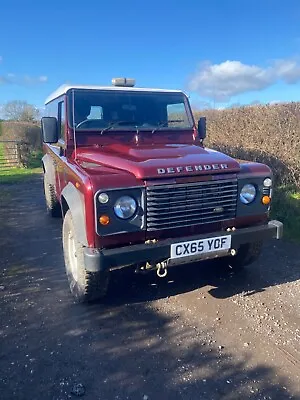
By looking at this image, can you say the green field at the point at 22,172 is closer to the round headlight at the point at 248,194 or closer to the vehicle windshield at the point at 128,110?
the vehicle windshield at the point at 128,110

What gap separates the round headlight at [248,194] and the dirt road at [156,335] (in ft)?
3.49

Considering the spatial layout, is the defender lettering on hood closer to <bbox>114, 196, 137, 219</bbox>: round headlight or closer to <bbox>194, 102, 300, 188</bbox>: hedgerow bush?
<bbox>114, 196, 137, 219</bbox>: round headlight

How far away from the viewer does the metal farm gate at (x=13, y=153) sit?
14.3 meters

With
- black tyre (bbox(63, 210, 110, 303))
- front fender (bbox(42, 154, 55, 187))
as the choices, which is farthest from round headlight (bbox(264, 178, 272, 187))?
front fender (bbox(42, 154, 55, 187))

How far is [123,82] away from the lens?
4785 mm

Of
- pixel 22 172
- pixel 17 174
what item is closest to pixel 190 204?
pixel 17 174

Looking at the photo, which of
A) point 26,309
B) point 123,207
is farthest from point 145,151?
point 26,309

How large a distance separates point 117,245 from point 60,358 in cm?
101

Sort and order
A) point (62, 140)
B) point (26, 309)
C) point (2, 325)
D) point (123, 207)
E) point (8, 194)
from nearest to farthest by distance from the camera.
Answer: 1. point (123, 207)
2. point (2, 325)
3. point (26, 309)
4. point (62, 140)
5. point (8, 194)

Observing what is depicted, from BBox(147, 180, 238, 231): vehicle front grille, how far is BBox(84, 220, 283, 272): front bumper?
0.15m

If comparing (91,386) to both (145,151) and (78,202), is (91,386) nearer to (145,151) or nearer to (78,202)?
(78,202)

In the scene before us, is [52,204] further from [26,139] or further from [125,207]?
[26,139]

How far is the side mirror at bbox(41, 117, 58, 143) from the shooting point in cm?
405

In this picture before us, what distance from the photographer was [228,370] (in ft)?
8.64
